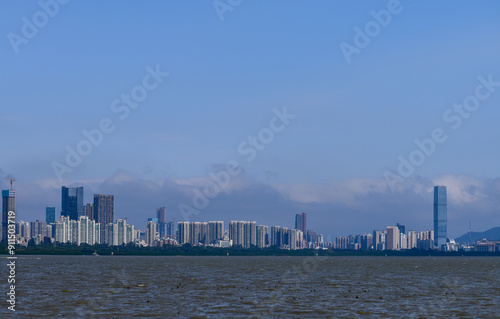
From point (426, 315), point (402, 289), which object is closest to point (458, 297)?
point (402, 289)

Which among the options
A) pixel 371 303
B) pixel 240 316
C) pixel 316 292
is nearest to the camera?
pixel 240 316

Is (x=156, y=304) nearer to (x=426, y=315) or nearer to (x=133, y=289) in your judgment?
(x=133, y=289)

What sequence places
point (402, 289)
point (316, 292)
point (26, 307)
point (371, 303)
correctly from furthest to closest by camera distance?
point (402, 289) < point (316, 292) < point (371, 303) < point (26, 307)

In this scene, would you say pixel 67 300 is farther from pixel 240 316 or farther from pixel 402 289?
pixel 402 289

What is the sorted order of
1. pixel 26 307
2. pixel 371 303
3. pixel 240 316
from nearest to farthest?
1. pixel 240 316
2. pixel 26 307
3. pixel 371 303

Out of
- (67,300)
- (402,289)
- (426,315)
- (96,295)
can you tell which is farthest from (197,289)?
(426,315)

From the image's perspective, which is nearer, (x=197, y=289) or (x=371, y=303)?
(x=371, y=303)

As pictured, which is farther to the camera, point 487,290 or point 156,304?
point 487,290

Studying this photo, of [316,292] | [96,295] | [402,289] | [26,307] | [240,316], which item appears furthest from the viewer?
[402,289]

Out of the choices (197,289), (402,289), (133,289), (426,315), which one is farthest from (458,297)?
(133,289)
